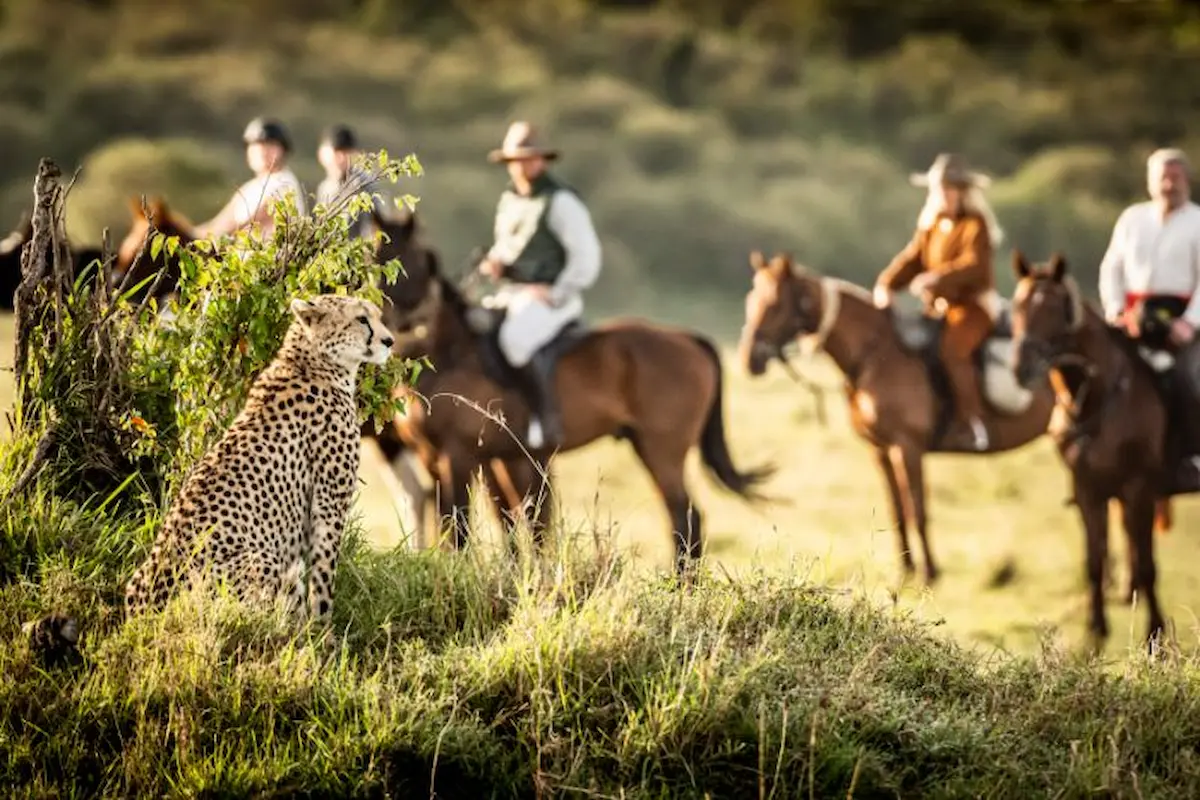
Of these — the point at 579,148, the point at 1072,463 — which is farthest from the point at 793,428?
the point at 579,148

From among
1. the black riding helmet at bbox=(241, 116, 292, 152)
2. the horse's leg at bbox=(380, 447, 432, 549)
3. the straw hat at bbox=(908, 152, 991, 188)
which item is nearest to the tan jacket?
the straw hat at bbox=(908, 152, 991, 188)

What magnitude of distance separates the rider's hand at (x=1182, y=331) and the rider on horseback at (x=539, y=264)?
11.3 feet

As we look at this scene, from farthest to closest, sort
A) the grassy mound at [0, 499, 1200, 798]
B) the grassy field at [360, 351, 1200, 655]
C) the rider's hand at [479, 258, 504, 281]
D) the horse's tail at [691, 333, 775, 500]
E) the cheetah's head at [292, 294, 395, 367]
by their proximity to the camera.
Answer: the horse's tail at [691, 333, 775, 500], the rider's hand at [479, 258, 504, 281], the grassy field at [360, 351, 1200, 655], the cheetah's head at [292, 294, 395, 367], the grassy mound at [0, 499, 1200, 798]

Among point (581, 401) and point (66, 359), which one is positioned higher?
point (66, 359)

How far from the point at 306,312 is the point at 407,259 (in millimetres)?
4475

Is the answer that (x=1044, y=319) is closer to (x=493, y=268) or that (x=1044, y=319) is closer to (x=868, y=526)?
(x=868, y=526)

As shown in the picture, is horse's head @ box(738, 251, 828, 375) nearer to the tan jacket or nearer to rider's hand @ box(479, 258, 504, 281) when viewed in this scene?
the tan jacket

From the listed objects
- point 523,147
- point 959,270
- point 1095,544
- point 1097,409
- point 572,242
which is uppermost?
point 523,147

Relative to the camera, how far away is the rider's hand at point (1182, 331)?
34.4 feet

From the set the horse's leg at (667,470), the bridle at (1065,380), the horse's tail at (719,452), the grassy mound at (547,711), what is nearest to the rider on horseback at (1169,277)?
the bridle at (1065,380)

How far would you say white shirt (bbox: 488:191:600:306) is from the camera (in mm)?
10594

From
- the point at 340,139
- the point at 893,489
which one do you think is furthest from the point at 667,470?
the point at 340,139

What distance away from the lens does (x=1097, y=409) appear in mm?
10586

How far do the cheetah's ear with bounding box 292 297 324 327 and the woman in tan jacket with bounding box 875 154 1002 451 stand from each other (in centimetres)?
660
